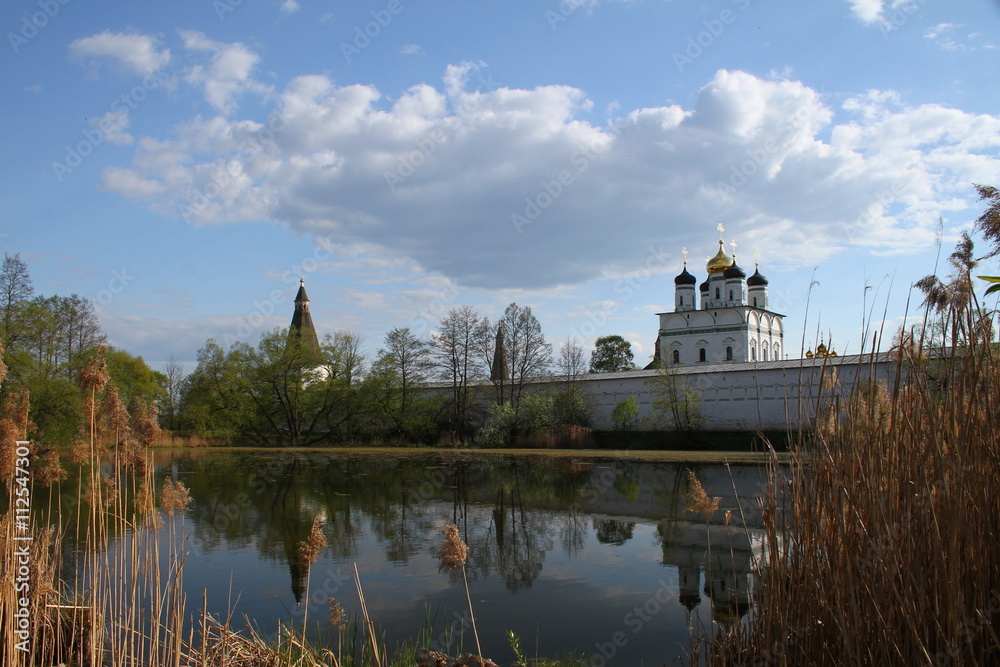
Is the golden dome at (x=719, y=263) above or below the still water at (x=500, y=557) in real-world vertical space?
above

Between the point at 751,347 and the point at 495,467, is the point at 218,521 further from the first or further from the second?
the point at 751,347

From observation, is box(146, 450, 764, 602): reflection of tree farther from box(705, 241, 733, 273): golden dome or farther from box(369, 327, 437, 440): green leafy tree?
box(705, 241, 733, 273): golden dome

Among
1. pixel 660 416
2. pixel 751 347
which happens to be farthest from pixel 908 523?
pixel 751 347

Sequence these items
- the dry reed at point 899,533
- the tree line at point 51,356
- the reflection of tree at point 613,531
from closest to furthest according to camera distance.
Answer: the dry reed at point 899,533 < the reflection of tree at point 613,531 < the tree line at point 51,356

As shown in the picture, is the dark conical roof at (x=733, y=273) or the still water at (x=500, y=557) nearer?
the still water at (x=500, y=557)

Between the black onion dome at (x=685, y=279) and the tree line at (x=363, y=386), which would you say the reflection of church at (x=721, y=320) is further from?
the tree line at (x=363, y=386)

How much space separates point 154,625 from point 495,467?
70.9ft

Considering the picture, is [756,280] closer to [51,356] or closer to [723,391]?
[723,391]

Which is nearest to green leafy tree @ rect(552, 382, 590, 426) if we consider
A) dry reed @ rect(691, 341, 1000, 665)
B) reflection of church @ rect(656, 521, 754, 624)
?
reflection of church @ rect(656, 521, 754, 624)

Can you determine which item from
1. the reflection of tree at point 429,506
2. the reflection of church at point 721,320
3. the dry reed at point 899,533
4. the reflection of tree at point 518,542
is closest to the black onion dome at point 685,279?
the reflection of church at point 721,320

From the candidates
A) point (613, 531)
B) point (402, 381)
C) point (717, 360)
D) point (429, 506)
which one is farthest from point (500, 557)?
point (717, 360)

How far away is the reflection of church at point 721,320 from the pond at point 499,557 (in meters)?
42.9

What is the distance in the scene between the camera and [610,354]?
236 ft

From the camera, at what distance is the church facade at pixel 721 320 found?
2398 inches
